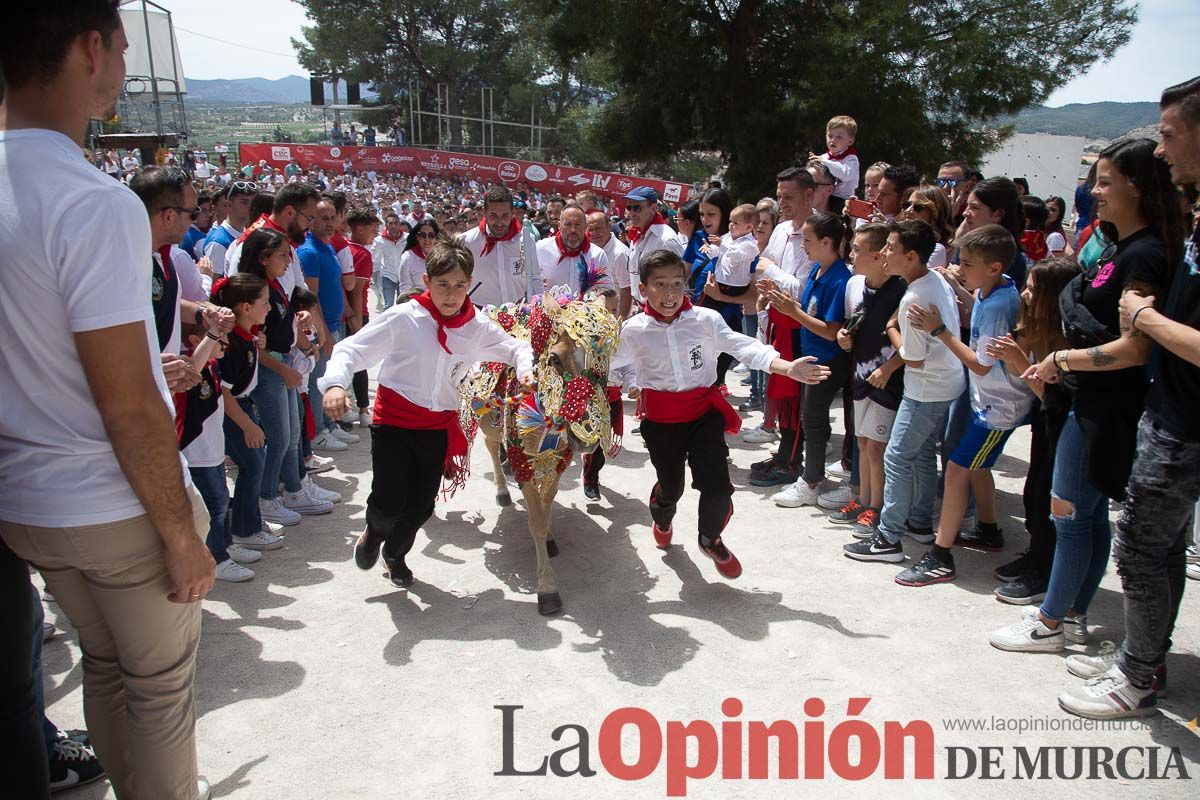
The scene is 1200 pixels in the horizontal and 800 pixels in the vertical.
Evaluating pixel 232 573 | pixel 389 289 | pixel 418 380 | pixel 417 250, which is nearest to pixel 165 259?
pixel 418 380

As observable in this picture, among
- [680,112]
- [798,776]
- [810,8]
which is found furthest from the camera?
[680,112]

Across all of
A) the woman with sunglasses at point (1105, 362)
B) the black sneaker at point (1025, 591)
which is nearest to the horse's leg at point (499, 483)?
the black sneaker at point (1025, 591)

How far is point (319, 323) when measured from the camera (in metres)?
6.32

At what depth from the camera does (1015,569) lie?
15.1 ft

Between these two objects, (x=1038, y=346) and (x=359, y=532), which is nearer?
(x=1038, y=346)

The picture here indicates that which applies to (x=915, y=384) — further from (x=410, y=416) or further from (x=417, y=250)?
(x=417, y=250)

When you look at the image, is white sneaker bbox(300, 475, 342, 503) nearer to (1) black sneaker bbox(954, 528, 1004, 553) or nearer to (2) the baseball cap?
(2) the baseball cap

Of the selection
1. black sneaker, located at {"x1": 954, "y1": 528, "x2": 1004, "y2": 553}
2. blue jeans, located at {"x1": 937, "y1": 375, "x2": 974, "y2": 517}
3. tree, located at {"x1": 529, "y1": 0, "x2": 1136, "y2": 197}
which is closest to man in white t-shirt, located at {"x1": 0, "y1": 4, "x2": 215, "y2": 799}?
blue jeans, located at {"x1": 937, "y1": 375, "x2": 974, "y2": 517}

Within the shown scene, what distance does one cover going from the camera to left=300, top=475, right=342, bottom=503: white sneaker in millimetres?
5992

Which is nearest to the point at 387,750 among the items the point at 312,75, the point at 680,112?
the point at 680,112

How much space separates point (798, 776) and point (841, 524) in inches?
105

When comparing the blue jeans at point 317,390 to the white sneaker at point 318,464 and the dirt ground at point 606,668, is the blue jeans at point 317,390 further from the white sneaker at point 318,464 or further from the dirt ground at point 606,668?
the dirt ground at point 606,668

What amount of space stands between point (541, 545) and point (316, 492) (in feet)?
7.81

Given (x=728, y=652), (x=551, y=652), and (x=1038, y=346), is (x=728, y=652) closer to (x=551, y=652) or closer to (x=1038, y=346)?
(x=551, y=652)
